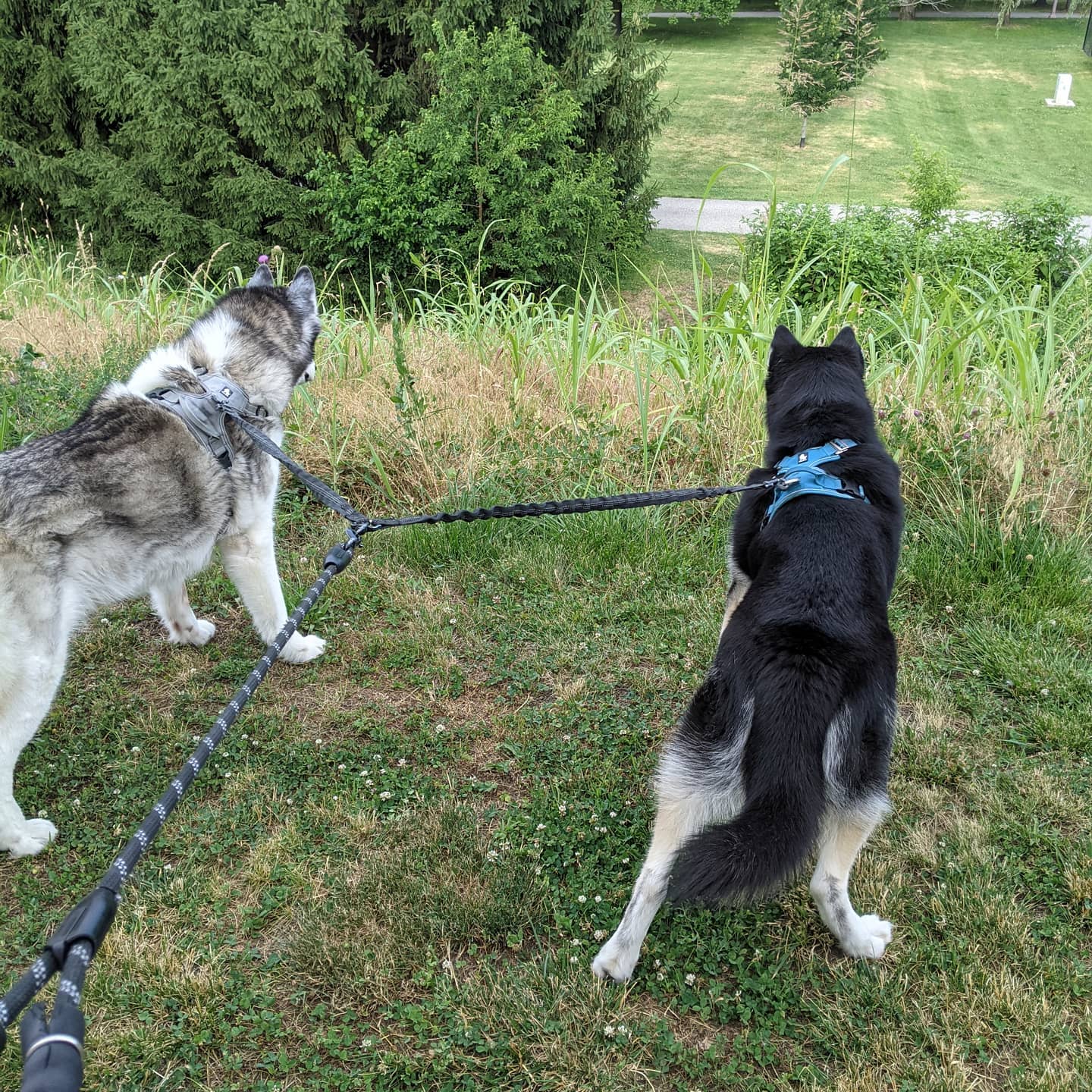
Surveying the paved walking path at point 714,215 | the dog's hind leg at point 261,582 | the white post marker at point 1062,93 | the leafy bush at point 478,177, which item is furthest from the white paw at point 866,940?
the white post marker at point 1062,93

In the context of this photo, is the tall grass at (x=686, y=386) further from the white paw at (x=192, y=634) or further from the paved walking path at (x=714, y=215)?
the paved walking path at (x=714, y=215)

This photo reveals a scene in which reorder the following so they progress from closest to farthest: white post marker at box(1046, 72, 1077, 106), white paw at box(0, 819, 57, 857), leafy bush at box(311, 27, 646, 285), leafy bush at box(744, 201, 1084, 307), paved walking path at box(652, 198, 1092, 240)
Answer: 1. white paw at box(0, 819, 57, 857)
2. leafy bush at box(311, 27, 646, 285)
3. leafy bush at box(744, 201, 1084, 307)
4. paved walking path at box(652, 198, 1092, 240)
5. white post marker at box(1046, 72, 1077, 106)

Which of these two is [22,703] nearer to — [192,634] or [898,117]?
[192,634]

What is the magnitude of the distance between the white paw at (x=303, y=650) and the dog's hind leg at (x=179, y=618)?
42 centimetres

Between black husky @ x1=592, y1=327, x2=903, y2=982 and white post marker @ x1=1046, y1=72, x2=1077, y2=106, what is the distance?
3429 cm

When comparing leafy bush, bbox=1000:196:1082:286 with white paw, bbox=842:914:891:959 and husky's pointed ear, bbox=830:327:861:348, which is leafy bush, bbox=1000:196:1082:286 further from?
white paw, bbox=842:914:891:959

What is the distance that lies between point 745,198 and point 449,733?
2063cm

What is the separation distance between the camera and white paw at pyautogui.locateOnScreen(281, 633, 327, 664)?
325cm

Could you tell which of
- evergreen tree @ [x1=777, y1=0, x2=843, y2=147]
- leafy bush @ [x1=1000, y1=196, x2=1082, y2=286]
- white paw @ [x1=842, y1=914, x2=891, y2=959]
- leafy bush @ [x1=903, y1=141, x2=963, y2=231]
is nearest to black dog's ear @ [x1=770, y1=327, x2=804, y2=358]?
white paw @ [x1=842, y1=914, x2=891, y2=959]

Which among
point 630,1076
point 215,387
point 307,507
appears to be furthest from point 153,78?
point 630,1076

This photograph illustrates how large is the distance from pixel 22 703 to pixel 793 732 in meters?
2.19

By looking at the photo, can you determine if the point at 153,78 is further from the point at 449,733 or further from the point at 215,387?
the point at 449,733

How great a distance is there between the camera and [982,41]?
35219 millimetres

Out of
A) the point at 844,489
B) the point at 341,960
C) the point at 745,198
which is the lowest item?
the point at 745,198
